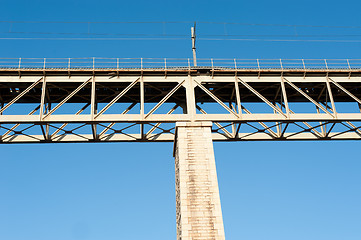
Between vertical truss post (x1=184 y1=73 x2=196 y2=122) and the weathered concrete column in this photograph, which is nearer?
the weathered concrete column

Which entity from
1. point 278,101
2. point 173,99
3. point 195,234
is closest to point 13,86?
point 173,99

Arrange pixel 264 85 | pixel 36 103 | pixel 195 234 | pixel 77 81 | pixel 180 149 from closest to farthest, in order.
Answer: pixel 195 234 < pixel 180 149 < pixel 77 81 < pixel 264 85 < pixel 36 103

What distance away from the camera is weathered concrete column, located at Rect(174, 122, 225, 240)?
18.7 m

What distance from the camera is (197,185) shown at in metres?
19.8

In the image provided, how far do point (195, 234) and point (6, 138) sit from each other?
472 inches

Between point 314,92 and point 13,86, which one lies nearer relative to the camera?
point 13,86

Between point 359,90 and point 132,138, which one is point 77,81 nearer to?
point 132,138

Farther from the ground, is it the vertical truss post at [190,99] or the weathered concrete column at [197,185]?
the vertical truss post at [190,99]

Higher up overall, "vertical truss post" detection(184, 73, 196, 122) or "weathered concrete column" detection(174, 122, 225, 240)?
"vertical truss post" detection(184, 73, 196, 122)

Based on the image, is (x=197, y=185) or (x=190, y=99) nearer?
(x=197, y=185)

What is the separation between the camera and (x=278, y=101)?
26.2 m

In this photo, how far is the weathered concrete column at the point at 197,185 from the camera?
1867cm

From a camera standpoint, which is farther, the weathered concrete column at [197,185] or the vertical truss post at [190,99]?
the vertical truss post at [190,99]

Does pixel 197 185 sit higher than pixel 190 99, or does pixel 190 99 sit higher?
pixel 190 99
